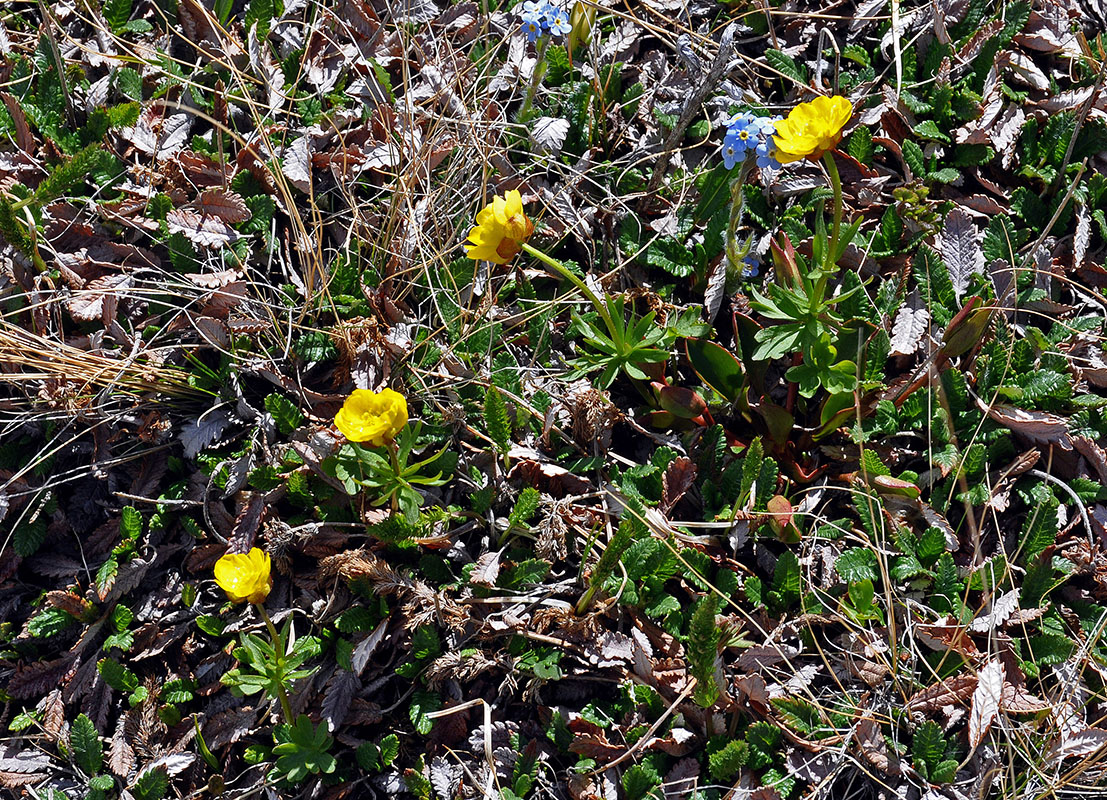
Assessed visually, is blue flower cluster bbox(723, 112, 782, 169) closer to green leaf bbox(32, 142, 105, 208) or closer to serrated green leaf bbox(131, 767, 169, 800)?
green leaf bbox(32, 142, 105, 208)

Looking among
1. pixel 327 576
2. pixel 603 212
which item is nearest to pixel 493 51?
pixel 603 212

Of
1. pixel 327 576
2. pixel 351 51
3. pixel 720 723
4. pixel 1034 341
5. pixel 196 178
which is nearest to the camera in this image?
pixel 720 723

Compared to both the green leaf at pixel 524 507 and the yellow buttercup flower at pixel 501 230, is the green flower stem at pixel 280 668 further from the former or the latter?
the yellow buttercup flower at pixel 501 230

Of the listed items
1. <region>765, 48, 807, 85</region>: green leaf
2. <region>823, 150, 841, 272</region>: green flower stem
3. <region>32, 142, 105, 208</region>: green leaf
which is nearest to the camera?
<region>823, 150, 841, 272</region>: green flower stem

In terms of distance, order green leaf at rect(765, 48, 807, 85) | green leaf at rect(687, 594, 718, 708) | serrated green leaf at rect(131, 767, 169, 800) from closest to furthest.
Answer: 1. green leaf at rect(687, 594, 718, 708)
2. serrated green leaf at rect(131, 767, 169, 800)
3. green leaf at rect(765, 48, 807, 85)

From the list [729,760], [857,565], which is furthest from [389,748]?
[857,565]

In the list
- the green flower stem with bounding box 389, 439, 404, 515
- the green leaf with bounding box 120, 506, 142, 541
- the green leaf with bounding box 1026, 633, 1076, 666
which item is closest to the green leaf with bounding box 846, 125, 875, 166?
the green leaf with bounding box 1026, 633, 1076, 666

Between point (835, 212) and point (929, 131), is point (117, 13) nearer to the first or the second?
point (835, 212)

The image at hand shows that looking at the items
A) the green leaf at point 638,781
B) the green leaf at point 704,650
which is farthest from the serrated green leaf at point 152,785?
the green leaf at point 704,650

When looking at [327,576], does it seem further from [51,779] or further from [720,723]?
[720,723]
